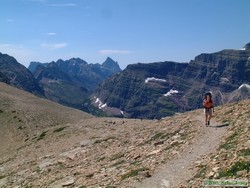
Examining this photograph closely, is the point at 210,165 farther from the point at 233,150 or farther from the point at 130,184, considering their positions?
the point at 130,184

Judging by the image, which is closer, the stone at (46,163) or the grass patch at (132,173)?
the grass patch at (132,173)

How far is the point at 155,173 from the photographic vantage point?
24.3 m

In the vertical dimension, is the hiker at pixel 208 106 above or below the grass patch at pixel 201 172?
above

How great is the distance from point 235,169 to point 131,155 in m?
13.8

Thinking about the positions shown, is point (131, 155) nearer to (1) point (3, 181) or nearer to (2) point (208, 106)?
(2) point (208, 106)

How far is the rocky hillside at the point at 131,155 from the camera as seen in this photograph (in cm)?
2250

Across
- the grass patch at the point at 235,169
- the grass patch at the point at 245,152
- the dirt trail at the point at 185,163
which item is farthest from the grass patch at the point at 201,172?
the grass patch at the point at 245,152

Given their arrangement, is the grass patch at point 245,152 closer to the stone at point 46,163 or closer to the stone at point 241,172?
the stone at point 241,172

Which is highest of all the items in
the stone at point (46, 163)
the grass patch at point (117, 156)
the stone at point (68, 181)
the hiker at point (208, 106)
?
the hiker at point (208, 106)

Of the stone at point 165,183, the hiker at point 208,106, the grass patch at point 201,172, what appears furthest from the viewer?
the hiker at point 208,106

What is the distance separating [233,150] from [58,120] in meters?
65.4

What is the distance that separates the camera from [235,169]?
1919 centimetres

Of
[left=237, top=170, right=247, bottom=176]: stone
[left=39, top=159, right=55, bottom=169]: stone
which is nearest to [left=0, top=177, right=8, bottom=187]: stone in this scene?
[left=39, top=159, right=55, bottom=169]: stone

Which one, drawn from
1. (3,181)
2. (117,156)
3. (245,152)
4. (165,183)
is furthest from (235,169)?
(3,181)
